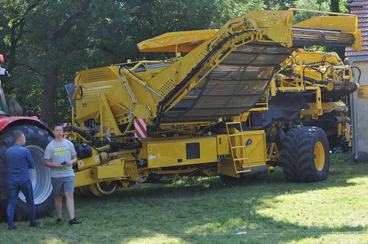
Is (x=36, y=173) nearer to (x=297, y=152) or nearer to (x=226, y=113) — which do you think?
(x=226, y=113)

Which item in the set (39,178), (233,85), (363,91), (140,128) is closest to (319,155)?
(233,85)

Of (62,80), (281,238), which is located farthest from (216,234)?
(62,80)

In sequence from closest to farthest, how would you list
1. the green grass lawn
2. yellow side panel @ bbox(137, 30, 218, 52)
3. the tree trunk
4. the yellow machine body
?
the green grass lawn, the yellow machine body, yellow side panel @ bbox(137, 30, 218, 52), the tree trunk

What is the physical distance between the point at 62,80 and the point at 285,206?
12.0 m

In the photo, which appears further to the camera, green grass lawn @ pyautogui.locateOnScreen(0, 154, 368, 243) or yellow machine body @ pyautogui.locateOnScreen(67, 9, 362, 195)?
yellow machine body @ pyautogui.locateOnScreen(67, 9, 362, 195)

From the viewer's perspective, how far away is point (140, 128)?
1195 cm

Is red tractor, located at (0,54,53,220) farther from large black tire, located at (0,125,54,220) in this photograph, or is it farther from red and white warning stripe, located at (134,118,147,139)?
red and white warning stripe, located at (134,118,147,139)

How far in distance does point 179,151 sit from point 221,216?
287 cm

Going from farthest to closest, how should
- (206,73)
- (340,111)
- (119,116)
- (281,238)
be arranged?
(340,111) < (119,116) < (206,73) < (281,238)

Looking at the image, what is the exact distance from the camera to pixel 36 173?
10055mm

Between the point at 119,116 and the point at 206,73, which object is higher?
the point at 206,73

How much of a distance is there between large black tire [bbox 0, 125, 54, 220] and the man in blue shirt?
307 mm

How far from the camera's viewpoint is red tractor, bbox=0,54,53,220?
9.31 meters

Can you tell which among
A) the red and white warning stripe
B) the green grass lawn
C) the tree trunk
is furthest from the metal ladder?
the tree trunk
